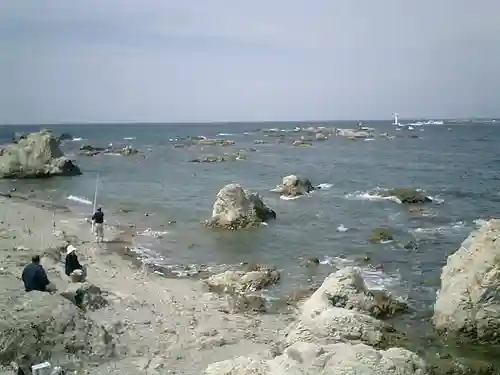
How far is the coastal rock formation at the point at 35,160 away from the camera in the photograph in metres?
52.9

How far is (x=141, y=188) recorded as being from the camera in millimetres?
47906

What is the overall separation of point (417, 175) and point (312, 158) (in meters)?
24.2

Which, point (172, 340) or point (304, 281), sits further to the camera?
point (304, 281)

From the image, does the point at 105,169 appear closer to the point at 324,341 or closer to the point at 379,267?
the point at 379,267

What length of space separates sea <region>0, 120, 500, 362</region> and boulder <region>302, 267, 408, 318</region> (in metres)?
0.93

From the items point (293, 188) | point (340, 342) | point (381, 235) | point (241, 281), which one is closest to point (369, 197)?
point (293, 188)

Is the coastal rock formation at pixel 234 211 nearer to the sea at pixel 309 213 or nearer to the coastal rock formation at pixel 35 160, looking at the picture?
the sea at pixel 309 213

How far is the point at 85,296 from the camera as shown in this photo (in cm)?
1534

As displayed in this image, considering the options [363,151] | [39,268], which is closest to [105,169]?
[363,151]

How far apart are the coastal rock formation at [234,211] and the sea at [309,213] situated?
802 mm

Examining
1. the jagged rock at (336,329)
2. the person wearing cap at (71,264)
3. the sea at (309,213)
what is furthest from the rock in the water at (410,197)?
the person wearing cap at (71,264)

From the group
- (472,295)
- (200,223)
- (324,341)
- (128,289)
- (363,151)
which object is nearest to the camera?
(324,341)

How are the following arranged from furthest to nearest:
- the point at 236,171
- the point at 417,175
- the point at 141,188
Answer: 1. the point at 236,171
2. the point at 417,175
3. the point at 141,188

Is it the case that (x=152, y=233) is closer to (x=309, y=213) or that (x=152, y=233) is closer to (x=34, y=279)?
(x=309, y=213)
